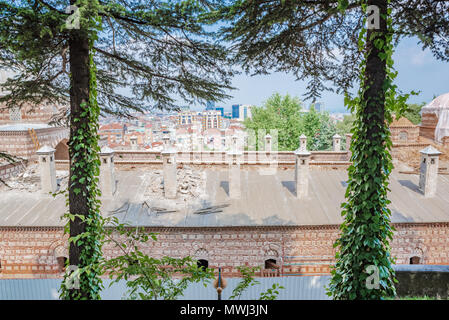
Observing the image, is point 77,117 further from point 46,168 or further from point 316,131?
point 316,131

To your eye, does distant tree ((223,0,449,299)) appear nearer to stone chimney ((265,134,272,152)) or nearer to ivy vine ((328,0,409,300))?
ivy vine ((328,0,409,300))

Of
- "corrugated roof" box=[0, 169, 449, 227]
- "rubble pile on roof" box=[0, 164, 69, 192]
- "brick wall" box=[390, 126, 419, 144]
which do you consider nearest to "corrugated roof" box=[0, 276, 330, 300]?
"corrugated roof" box=[0, 169, 449, 227]

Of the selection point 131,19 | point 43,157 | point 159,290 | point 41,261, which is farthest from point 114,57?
point 41,261

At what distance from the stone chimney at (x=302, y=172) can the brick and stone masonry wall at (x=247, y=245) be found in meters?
1.62

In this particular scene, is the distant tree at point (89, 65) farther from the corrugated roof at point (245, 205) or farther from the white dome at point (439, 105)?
the white dome at point (439, 105)

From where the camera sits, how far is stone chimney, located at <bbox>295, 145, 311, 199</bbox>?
1018 cm

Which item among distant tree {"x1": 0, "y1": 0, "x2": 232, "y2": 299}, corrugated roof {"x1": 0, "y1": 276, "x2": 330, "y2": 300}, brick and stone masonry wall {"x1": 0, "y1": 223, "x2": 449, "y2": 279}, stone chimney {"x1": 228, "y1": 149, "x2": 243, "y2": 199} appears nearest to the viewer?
distant tree {"x1": 0, "y1": 0, "x2": 232, "y2": 299}

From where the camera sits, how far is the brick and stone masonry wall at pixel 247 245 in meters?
9.34

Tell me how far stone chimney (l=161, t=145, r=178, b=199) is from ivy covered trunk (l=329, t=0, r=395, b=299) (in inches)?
276

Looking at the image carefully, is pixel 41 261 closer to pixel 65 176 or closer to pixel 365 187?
pixel 65 176

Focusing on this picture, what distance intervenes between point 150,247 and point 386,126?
8.01 metres

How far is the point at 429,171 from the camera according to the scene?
33.6 feet

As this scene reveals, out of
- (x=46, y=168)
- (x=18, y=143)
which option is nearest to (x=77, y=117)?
(x=46, y=168)

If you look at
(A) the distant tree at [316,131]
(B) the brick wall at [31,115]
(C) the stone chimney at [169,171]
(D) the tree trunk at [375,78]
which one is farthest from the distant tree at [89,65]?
(A) the distant tree at [316,131]
